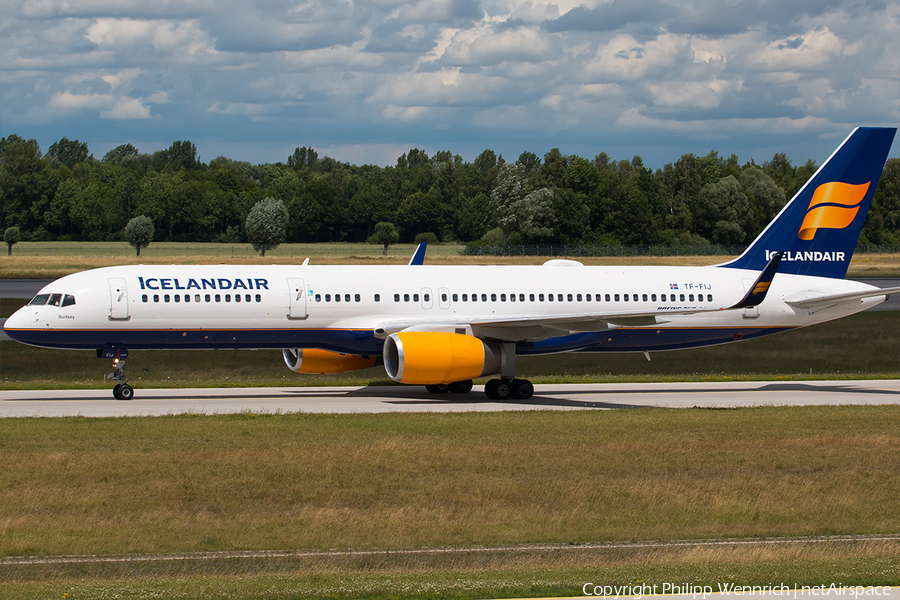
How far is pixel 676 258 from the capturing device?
112 m

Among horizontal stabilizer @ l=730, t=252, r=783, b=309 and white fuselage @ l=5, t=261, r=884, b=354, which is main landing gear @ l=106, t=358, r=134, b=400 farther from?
horizontal stabilizer @ l=730, t=252, r=783, b=309

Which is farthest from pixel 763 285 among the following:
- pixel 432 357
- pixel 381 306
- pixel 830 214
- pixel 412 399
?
pixel 381 306

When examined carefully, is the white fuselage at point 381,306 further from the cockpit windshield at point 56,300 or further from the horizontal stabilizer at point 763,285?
the horizontal stabilizer at point 763,285

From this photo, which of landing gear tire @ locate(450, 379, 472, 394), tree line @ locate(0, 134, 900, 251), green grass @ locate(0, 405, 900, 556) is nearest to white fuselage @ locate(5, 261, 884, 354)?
landing gear tire @ locate(450, 379, 472, 394)

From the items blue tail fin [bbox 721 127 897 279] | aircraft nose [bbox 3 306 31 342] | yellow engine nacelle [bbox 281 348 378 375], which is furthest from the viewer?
blue tail fin [bbox 721 127 897 279]

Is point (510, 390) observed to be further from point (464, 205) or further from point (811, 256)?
point (464, 205)

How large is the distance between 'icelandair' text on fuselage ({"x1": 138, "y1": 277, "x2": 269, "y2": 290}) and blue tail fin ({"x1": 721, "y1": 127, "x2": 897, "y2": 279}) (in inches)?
692

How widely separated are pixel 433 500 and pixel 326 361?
17113mm

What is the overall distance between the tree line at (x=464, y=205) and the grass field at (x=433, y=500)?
342 feet

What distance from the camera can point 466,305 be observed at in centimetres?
3234

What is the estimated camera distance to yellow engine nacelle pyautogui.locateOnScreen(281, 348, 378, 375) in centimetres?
3231

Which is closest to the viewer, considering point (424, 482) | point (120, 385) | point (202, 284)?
point (424, 482)

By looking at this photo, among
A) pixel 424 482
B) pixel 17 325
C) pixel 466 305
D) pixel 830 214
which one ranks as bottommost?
pixel 424 482

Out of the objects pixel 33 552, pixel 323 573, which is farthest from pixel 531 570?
pixel 33 552
